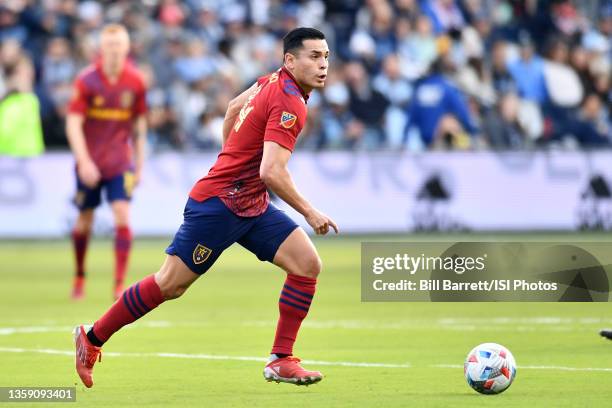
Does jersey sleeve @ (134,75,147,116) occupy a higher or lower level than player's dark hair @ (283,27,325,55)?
lower

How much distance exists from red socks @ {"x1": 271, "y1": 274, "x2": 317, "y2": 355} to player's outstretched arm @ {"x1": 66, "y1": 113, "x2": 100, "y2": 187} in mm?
5859

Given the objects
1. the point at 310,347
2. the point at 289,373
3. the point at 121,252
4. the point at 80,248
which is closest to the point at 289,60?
the point at 289,373

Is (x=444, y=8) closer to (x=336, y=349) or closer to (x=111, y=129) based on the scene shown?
(x=111, y=129)

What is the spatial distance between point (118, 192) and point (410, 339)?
442 centimetres

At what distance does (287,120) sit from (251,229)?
823mm

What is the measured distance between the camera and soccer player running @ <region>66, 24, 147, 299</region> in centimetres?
1454

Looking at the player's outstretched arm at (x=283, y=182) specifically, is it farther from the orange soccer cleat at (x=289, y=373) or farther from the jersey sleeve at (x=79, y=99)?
the jersey sleeve at (x=79, y=99)

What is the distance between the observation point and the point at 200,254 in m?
8.62

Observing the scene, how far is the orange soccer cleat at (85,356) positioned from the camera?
8609 mm

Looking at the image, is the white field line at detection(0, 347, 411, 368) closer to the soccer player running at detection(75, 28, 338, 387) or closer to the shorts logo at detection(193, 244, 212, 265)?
the soccer player running at detection(75, 28, 338, 387)

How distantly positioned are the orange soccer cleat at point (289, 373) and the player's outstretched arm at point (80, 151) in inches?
238

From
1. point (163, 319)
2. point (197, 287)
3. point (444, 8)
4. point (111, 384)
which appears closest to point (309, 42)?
point (111, 384)

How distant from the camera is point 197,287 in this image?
16.6 meters

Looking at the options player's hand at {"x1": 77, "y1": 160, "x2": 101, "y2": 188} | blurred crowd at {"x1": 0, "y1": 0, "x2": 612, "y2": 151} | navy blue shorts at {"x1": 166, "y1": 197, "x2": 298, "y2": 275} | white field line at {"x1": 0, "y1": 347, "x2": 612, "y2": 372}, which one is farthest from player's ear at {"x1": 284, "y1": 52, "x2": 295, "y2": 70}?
blurred crowd at {"x1": 0, "y1": 0, "x2": 612, "y2": 151}
